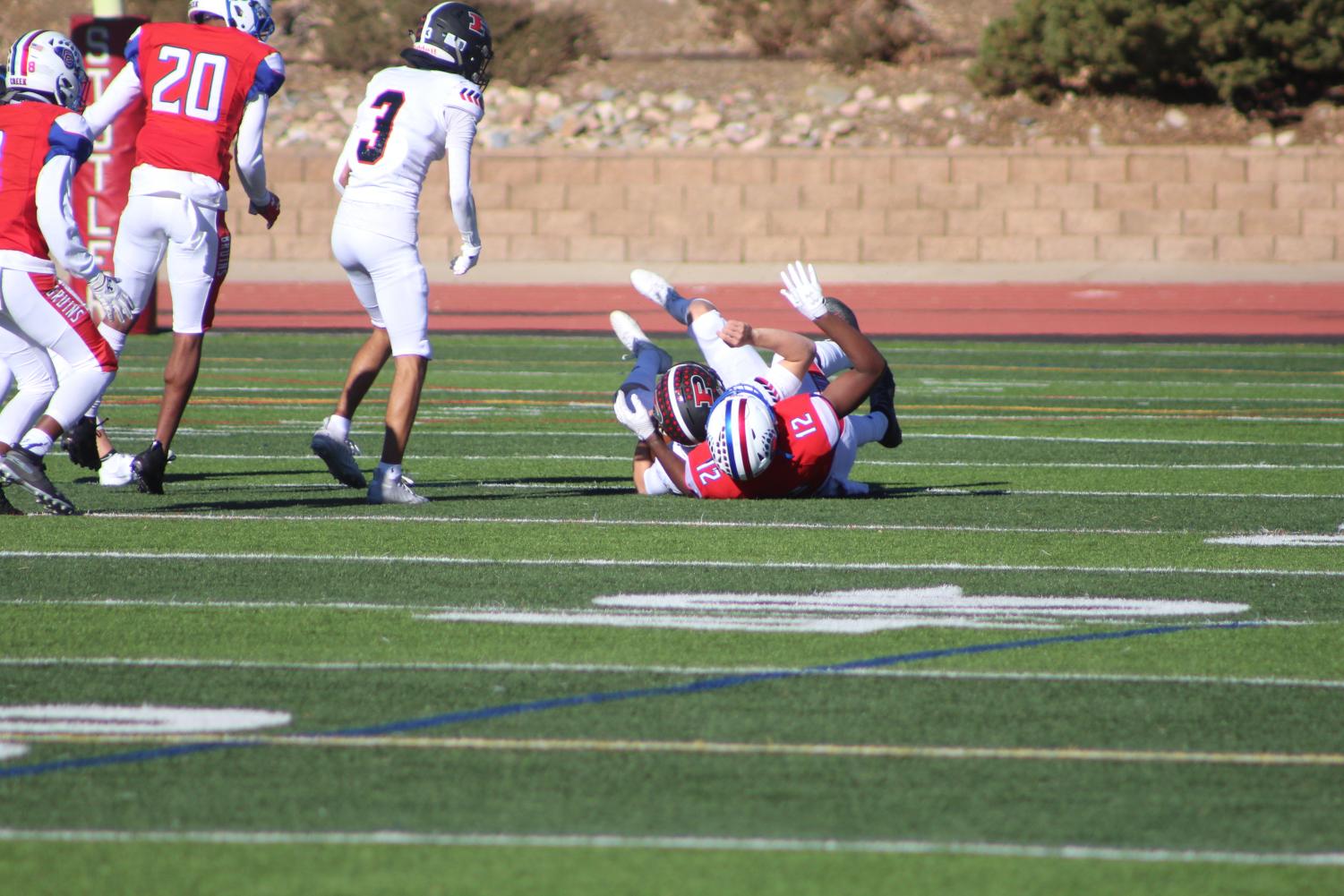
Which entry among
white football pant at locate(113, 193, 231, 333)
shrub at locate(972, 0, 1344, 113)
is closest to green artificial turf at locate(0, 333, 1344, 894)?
white football pant at locate(113, 193, 231, 333)

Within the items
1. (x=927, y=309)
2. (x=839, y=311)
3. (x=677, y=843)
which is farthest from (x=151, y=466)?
(x=927, y=309)

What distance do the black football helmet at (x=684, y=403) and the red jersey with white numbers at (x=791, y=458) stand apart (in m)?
0.09

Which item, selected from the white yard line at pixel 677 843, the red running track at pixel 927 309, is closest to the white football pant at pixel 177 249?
the white yard line at pixel 677 843

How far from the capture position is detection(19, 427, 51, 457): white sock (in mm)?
7777

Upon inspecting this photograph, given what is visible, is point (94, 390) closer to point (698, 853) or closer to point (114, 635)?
point (114, 635)

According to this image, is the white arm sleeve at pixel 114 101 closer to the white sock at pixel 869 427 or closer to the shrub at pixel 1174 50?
the white sock at pixel 869 427

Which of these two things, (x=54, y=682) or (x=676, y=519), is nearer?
(x=54, y=682)

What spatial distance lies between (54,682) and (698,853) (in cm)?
216

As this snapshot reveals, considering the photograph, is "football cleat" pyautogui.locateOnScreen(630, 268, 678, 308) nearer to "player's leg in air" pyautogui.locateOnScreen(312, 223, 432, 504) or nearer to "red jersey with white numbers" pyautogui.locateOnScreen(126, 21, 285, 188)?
"player's leg in air" pyautogui.locateOnScreen(312, 223, 432, 504)

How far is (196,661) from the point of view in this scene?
5.37 m

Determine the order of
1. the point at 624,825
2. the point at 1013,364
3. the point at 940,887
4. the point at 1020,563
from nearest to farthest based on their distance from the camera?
the point at 940,887 < the point at 624,825 < the point at 1020,563 < the point at 1013,364

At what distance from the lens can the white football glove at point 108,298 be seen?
305 inches

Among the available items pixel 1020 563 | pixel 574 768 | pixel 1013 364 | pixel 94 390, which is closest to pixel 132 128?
pixel 1013 364

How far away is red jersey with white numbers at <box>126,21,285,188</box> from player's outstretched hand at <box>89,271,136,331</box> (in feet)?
3.92
